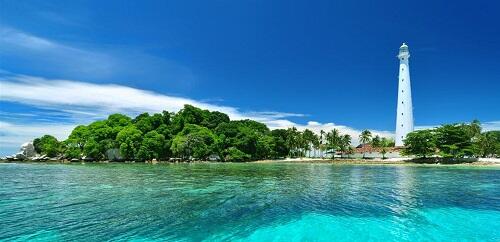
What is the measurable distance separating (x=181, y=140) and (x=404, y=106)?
228ft

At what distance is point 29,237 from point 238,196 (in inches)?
568

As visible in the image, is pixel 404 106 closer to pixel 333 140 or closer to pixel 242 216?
pixel 333 140

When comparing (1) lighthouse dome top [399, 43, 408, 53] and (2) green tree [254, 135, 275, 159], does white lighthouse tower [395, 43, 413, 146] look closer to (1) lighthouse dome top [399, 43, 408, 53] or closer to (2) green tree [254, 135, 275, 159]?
(1) lighthouse dome top [399, 43, 408, 53]

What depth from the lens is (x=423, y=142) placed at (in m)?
87.4

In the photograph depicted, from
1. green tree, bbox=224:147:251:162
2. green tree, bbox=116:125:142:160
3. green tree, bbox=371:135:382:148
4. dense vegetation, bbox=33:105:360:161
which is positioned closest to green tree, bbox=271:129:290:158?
dense vegetation, bbox=33:105:360:161

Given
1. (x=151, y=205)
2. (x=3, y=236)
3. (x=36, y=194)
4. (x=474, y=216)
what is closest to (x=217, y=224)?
(x=151, y=205)

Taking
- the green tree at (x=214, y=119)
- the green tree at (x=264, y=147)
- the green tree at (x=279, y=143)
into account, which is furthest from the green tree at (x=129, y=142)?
the green tree at (x=279, y=143)

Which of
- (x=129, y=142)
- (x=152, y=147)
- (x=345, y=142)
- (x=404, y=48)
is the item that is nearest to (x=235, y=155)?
(x=152, y=147)

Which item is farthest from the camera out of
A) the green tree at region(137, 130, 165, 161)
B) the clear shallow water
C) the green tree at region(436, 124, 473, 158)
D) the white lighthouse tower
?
the white lighthouse tower

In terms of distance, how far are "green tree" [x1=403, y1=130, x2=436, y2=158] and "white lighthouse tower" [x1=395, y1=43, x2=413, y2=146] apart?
16.7 meters

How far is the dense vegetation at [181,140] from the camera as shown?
105 meters

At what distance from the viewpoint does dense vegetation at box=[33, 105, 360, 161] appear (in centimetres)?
10506

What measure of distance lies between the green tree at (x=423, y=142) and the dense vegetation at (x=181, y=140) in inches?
1162

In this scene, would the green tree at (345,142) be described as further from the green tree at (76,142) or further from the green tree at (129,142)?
the green tree at (76,142)
